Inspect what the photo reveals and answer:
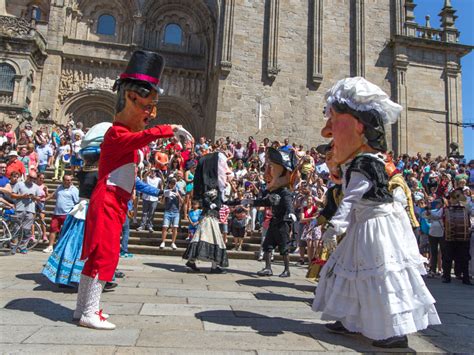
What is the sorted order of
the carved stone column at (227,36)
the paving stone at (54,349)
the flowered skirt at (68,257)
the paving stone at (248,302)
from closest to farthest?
the paving stone at (54,349), the paving stone at (248,302), the flowered skirt at (68,257), the carved stone column at (227,36)

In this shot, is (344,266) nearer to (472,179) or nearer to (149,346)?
(149,346)

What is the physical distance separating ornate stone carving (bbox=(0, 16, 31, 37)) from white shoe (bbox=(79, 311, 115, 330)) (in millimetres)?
24771

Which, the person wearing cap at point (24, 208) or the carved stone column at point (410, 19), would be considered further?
the carved stone column at point (410, 19)

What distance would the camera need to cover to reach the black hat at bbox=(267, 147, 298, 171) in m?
6.90

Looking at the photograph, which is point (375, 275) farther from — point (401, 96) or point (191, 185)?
point (401, 96)

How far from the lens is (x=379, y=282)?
323cm

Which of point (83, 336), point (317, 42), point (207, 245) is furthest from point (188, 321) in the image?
point (317, 42)

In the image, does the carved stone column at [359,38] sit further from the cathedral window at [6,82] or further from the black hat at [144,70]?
the black hat at [144,70]

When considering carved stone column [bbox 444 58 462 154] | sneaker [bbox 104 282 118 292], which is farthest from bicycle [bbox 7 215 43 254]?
carved stone column [bbox 444 58 462 154]

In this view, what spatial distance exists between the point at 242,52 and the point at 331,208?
Result: 1929 cm

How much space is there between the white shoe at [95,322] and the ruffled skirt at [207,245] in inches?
146

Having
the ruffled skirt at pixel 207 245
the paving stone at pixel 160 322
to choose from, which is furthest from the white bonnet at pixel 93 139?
the ruffled skirt at pixel 207 245

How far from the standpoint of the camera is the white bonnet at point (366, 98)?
3707 millimetres

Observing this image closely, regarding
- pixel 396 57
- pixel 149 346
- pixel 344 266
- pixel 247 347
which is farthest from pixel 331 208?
pixel 396 57
